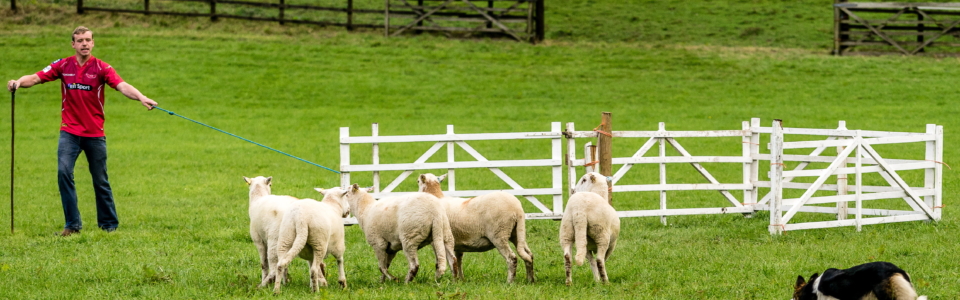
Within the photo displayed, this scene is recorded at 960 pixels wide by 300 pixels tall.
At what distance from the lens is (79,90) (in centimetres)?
1064

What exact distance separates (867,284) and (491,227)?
3.11m

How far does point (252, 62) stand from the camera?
29.5 metres

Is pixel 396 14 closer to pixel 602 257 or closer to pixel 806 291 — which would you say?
pixel 602 257

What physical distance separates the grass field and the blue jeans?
0.30m

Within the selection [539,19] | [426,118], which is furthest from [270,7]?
[426,118]

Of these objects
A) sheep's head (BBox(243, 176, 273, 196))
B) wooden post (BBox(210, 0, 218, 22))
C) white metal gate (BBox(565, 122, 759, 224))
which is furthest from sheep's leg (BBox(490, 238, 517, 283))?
wooden post (BBox(210, 0, 218, 22))

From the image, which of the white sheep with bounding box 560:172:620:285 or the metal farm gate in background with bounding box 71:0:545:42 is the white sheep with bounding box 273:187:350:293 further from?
the metal farm gate in background with bounding box 71:0:545:42

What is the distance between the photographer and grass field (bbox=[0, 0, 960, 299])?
28.1 feet

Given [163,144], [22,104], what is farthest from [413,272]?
[22,104]

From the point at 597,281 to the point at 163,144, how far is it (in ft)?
51.4

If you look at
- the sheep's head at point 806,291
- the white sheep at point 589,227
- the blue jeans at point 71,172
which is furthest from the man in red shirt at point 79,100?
the sheep's head at point 806,291

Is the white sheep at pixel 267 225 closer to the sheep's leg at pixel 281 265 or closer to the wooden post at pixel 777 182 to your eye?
the sheep's leg at pixel 281 265

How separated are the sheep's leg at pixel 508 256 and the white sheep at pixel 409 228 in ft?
1.37

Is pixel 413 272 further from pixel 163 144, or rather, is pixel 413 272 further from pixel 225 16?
pixel 225 16
